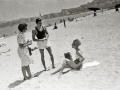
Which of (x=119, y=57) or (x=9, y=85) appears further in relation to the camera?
(x=119, y=57)

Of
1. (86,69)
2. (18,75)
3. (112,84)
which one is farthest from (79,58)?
(18,75)

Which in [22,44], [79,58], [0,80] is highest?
[22,44]

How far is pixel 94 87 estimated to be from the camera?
4.43 meters

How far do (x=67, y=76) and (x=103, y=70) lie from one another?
1196mm

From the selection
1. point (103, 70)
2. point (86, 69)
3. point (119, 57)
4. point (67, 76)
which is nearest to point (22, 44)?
point (67, 76)

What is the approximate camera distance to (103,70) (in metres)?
5.53

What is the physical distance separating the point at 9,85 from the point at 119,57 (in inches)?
170

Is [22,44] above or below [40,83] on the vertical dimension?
above

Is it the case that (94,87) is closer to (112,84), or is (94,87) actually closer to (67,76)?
(112,84)

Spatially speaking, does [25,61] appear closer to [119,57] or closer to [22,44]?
[22,44]

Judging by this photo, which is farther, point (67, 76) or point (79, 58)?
point (79, 58)

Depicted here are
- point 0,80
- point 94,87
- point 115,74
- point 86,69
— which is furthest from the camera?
point 0,80

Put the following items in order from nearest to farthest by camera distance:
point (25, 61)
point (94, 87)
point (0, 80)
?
point (94, 87) < point (25, 61) < point (0, 80)

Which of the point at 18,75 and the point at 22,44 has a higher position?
the point at 22,44
